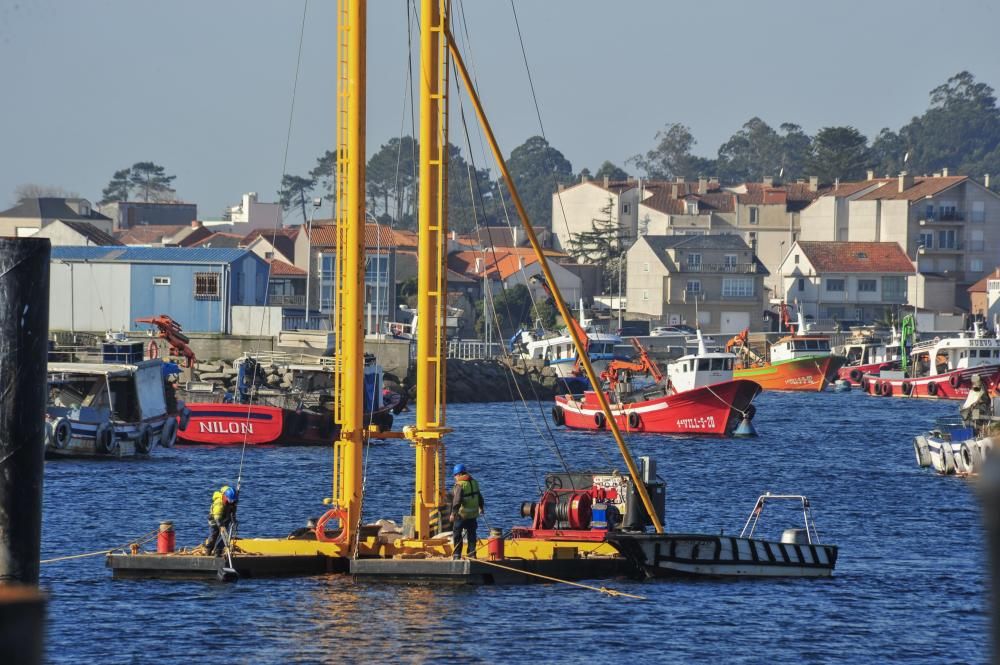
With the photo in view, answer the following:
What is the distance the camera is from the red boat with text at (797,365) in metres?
102

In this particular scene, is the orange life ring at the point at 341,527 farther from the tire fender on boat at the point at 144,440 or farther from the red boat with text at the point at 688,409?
the red boat with text at the point at 688,409

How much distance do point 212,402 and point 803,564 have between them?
3862cm

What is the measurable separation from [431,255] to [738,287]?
10774 centimetres

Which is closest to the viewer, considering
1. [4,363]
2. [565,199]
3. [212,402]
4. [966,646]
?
[4,363]

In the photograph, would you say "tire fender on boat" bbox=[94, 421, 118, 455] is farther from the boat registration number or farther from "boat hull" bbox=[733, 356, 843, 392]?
"boat hull" bbox=[733, 356, 843, 392]

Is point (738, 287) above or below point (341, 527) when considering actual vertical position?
above

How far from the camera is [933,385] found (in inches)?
3841

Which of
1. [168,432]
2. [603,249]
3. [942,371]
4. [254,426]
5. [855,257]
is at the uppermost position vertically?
[603,249]

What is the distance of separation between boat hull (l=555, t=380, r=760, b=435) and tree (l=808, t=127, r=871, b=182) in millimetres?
135083

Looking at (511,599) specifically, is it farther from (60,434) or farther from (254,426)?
(254,426)

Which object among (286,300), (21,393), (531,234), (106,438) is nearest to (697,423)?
(106,438)

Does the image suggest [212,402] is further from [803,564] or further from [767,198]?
[767,198]

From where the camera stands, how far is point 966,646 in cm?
2311

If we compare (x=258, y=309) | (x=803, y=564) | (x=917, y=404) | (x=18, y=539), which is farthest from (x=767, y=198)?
(x=18, y=539)
